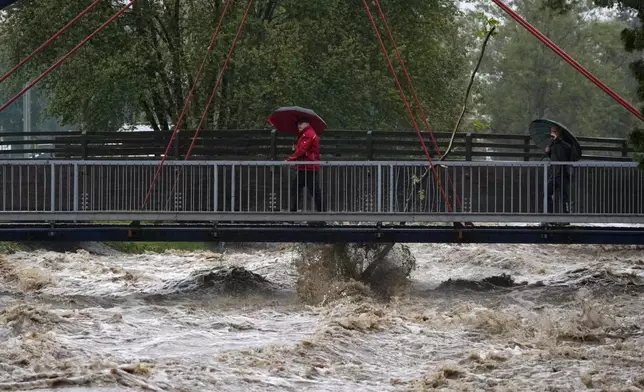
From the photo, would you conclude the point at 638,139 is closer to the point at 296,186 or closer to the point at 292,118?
the point at 296,186

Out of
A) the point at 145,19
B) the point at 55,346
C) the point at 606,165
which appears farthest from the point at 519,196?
the point at 145,19

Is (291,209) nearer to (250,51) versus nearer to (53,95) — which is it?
(250,51)

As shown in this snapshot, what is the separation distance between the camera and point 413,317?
22781mm

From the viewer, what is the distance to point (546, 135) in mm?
26672

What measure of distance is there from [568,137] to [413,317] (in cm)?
468

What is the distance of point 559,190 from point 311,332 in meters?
5.79

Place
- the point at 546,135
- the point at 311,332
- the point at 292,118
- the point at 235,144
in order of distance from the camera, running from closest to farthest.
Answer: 1. the point at 311,332
2. the point at 292,118
3. the point at 546,135
4. the point at 235,144

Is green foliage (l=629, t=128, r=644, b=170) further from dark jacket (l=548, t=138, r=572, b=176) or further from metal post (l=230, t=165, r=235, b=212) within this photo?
metal post (l=230, t=165, r=235, b=212)

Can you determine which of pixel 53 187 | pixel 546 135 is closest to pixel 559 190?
pixel 546 135

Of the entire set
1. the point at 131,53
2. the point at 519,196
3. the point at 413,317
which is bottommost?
the point at 413,317

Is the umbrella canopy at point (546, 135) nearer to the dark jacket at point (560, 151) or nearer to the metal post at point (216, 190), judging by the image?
the dark jacket at point (560, 151)

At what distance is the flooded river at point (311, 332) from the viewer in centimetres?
1670

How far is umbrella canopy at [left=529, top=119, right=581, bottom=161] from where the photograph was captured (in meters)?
25.5

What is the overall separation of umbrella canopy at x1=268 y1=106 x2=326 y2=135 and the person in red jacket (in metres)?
0.52
